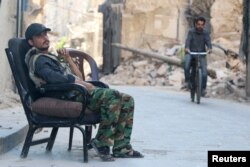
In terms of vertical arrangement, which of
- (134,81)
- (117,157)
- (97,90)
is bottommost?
(134,81)

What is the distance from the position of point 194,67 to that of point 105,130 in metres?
8.41

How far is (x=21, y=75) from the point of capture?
5.93m

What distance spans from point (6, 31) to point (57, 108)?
19.8 ft

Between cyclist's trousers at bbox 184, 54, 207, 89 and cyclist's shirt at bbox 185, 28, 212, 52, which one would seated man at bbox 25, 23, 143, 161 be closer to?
cyclist's trousers at bbox 184, 54, 207, 89

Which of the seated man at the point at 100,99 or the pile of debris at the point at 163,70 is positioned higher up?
the seated man at the point at 100,99

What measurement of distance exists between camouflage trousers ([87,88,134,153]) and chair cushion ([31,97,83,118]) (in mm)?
156

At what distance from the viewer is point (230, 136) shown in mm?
8180

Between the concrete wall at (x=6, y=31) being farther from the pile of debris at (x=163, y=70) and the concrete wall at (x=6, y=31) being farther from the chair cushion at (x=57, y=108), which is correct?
the pile of debris at (x=163, y=70)

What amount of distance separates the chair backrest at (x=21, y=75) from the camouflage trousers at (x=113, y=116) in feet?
1.94

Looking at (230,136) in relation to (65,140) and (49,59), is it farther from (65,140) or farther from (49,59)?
(49,59)

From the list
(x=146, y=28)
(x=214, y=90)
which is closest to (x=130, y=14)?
(x=146, y=28)

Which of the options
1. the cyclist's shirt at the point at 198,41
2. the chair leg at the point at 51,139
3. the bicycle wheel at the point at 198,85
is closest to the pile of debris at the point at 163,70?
the cyclist's shirt at the point at 198,41

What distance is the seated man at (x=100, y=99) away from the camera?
580 centimetres

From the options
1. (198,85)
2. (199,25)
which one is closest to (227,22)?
(199,25)
